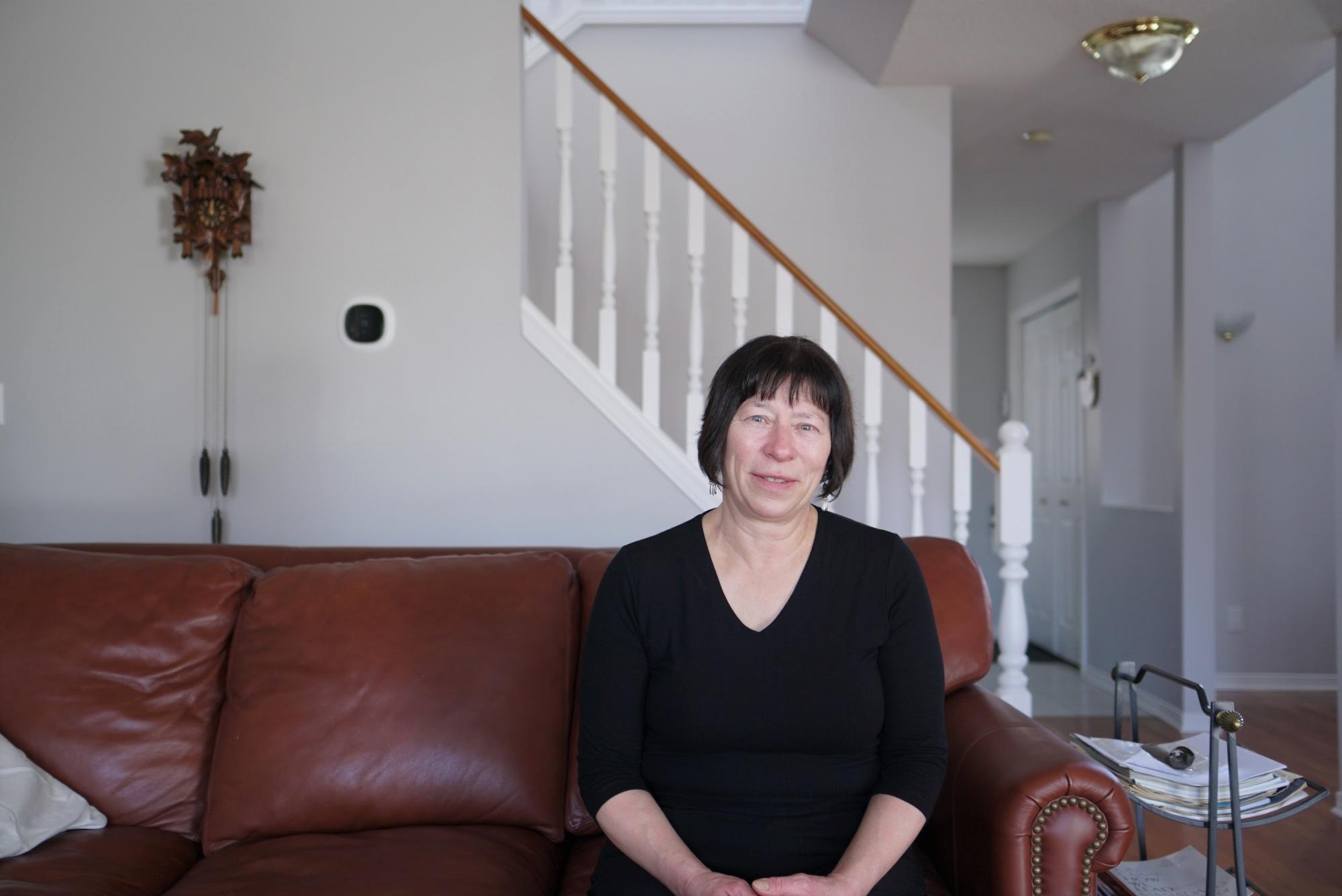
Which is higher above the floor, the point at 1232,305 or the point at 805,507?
the point at 1232,305

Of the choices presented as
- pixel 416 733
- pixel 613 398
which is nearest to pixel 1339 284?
pixel 613 398

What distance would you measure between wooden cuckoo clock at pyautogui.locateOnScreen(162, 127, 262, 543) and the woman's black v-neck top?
72.0 inches

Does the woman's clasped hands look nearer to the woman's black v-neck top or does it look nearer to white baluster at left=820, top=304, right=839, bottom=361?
the woman's black v-neck top

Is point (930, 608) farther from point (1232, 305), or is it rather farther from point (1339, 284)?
point (1232, 305)

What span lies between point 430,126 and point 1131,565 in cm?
400

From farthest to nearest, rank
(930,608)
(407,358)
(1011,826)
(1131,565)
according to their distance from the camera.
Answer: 1. (1131,565)
2. (407,358)
3. (930,608)
4. (1011,826)

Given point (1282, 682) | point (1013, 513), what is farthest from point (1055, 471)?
point (1013, 513)

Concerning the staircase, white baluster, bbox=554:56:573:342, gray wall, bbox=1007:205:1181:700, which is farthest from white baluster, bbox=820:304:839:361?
gray wall, bbox=1007:205:1181:700

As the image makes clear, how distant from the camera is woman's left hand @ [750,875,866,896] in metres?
1.29

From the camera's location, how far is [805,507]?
1544mm

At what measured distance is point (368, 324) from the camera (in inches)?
115

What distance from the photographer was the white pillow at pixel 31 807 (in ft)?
5.32

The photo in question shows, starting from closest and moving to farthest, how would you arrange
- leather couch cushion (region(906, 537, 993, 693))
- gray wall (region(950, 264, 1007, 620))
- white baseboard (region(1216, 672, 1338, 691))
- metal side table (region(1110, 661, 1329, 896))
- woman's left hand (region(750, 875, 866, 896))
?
woman's left hand (region(750, 875, 866, 896)) < metal side table (region(1110, 661, 1329, 896)) < leather couch cushion (region(906, 537, 993, 693)) < white baseboard (region(1216, 672, 1338, 691)) < gray wall (region(950, 264, 1007, 620))

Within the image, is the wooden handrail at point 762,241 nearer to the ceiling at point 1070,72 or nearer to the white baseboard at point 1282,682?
the ceiling at point 1070,72
